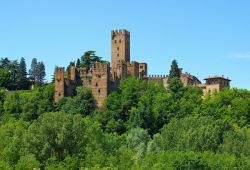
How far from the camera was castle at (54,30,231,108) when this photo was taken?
9425 cm

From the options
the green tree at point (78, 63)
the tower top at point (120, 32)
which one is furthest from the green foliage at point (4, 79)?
the tower top at point (120, 32)

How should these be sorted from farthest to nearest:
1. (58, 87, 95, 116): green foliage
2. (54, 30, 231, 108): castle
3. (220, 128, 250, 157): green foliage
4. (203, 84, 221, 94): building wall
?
(203, 84, 221, 94): building wall
(54, 30, 231, 108): castle
(58, 87, 95, 116): green foliage
(220, 128, 250, 157): green foliage

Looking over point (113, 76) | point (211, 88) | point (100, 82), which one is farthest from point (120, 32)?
point (211, 88)

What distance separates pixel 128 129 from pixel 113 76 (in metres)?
12.9

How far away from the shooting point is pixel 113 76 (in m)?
97.9

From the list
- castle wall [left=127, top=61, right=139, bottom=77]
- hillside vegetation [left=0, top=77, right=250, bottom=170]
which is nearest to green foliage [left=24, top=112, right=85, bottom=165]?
hillside vegetation [left=0, top=77, right=250, bottom=170]

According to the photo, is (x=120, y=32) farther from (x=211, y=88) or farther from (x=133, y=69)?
(x=211, y=88)

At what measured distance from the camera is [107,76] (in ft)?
312

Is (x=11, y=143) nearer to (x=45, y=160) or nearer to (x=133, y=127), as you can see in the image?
(x=45, y=160)

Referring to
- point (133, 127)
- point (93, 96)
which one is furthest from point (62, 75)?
point (133, 127)

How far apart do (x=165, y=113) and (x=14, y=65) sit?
33.6 m

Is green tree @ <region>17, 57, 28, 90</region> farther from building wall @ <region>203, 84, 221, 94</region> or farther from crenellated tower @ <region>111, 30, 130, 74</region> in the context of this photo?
building wall @ <region>203, 84, 221, 94</region>

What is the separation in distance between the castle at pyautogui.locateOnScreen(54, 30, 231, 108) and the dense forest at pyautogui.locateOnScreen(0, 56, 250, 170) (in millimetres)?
1530

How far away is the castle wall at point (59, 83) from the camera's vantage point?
308 feet
